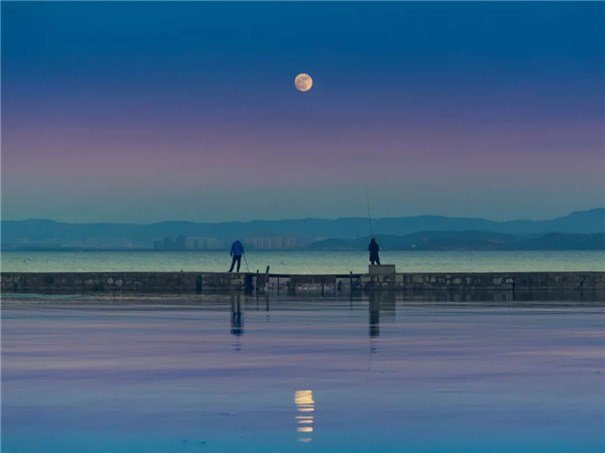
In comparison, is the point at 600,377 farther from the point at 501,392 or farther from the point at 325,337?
the point at 325,337

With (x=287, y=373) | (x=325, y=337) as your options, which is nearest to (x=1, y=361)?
(x=287, y=373)

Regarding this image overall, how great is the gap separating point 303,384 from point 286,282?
26202 mm

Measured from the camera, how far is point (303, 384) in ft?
43.8

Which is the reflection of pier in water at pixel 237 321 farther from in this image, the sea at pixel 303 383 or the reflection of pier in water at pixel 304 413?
the reflection of pier in water at pixel 304 413

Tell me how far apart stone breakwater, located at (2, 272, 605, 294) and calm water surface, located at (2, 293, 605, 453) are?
14048mm

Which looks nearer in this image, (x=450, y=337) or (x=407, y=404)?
(x=407, y=404)

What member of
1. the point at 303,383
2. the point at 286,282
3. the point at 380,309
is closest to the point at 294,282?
the point at 286,282

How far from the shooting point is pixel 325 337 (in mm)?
19688

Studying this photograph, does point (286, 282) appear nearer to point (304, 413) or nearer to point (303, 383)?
point (303, 383)

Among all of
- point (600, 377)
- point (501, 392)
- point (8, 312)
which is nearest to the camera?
point (501, 392)

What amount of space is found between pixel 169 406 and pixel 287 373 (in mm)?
2962

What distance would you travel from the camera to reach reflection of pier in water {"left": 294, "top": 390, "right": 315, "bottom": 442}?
10094mm

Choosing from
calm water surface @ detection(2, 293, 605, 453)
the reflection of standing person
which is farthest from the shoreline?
calm water surface @ detection(2, 293, 605, 453)

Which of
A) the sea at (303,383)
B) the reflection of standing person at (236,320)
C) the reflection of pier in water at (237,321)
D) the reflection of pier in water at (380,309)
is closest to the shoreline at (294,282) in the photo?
the reflection of pier in water at (380,309)
